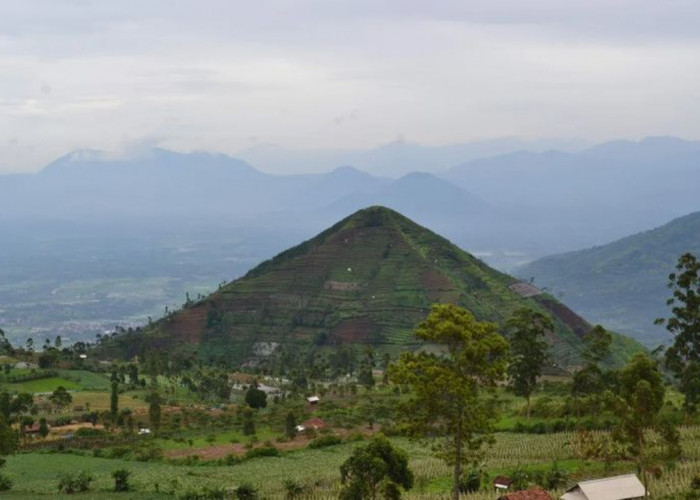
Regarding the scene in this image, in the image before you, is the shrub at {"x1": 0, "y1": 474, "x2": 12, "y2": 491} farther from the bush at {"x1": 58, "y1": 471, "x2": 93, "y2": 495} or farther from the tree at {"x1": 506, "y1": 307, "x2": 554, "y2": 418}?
the tree at {"x1": 506, "y1": 307, "x2": 554, "y2": 418}

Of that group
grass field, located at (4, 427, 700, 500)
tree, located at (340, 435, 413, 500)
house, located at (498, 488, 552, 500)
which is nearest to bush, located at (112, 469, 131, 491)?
grass field, located at (4, 427, 700, 500)

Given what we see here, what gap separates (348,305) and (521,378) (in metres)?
110

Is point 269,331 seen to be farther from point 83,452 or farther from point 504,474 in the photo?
point 504,474

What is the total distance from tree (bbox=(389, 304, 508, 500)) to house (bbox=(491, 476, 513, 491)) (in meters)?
14.1

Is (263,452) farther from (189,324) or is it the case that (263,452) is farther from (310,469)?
(189,324)

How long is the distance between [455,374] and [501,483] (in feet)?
58.3

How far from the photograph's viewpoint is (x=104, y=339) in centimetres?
19238

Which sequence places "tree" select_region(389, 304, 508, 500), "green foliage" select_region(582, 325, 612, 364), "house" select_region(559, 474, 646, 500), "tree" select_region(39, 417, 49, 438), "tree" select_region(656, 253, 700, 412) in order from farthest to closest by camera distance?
1. "tree" select_region(39, 417, 49, 438)
2. "green foliage" select_region(582, 325, 612, 364)
3. "tree" select_region(656, 253, 700, 412)
4. "house" select_region(559, 474, 646, 500)
5. "tree" select_region(389, 304, 508, 500)

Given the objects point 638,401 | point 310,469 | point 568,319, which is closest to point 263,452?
point 310,469

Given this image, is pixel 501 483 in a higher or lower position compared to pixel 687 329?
lower

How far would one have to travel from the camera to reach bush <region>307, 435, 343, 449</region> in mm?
80688

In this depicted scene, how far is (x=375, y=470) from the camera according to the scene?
1745 inches

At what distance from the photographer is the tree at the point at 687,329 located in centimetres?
6988

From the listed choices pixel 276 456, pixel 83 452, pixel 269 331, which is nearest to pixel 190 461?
pixel 276 456
